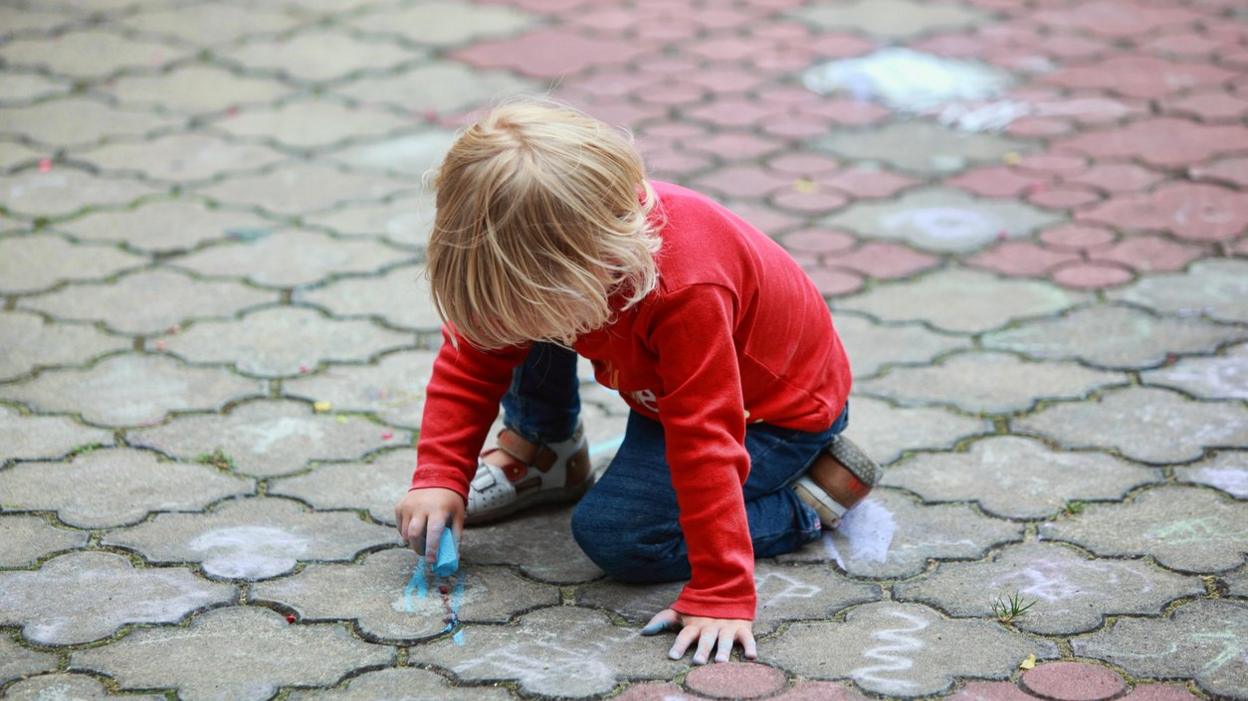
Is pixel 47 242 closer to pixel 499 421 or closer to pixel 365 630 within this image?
pixel 499 421

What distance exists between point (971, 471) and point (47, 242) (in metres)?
2.17

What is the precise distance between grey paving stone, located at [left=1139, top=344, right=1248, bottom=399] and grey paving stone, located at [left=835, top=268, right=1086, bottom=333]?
33 centimetres

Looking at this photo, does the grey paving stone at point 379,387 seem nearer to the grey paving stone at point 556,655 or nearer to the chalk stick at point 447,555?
the chalk stick at point 447,555

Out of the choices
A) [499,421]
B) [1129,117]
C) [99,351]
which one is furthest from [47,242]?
[1129,117]

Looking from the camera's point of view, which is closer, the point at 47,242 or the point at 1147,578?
the point at 1147,578

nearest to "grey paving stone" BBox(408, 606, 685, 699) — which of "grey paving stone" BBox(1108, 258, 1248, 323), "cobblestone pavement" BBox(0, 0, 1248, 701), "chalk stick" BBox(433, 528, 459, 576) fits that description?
"cobblestone pavement" BBox(0, 0, 1248, 701)

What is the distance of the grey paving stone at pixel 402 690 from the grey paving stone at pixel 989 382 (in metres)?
1.17

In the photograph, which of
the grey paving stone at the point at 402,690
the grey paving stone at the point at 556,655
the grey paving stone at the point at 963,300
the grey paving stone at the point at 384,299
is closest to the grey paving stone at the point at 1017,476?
the grey paving stone at the point at 963,300

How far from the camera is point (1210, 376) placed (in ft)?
9.02

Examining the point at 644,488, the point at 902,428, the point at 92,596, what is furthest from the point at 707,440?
the point at 92,596

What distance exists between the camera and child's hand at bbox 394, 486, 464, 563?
2076mm

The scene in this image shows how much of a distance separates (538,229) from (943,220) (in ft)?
6.44

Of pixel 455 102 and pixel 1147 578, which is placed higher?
pixel 455 102

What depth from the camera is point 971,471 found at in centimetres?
245
